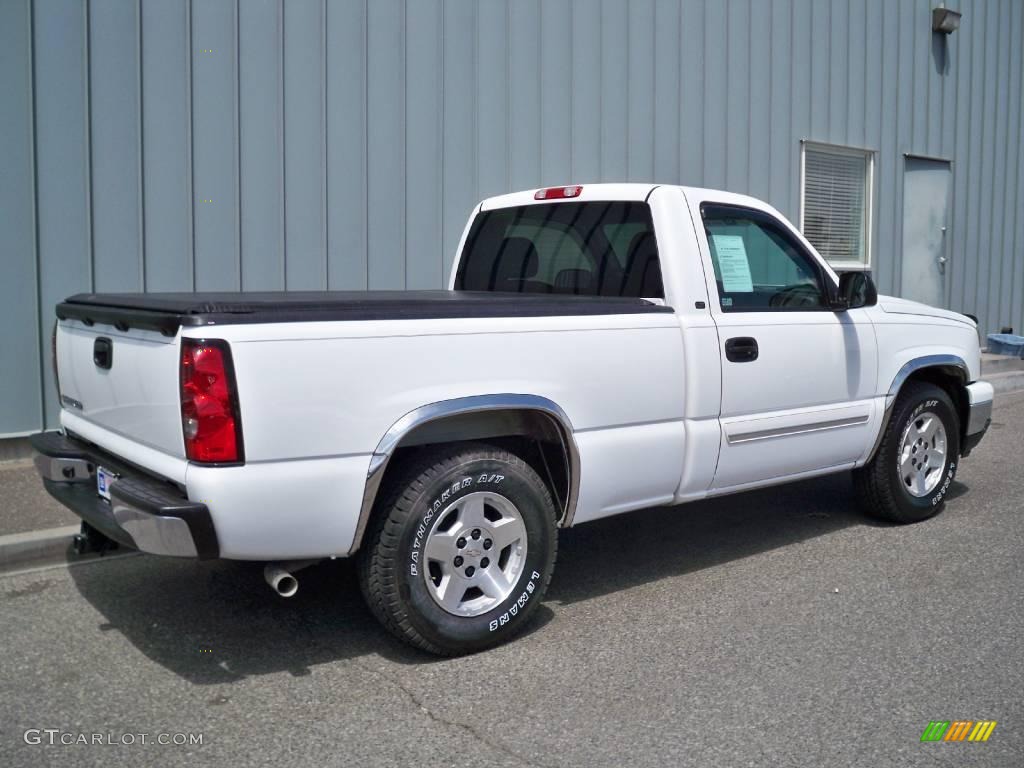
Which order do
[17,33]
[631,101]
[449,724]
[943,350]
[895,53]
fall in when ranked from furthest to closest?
[895,53] < [631,101] < [17,33] < [943,350] < [449,724]

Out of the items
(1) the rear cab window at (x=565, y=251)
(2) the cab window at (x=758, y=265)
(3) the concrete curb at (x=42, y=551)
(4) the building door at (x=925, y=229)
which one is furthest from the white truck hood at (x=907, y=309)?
(4) the building door at (x=925, y=229)

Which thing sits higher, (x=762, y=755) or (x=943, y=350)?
(x=943, y=350)

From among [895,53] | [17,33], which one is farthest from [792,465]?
[895,53]

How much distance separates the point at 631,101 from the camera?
999 centimetres

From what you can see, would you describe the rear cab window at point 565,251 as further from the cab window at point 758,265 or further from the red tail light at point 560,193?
the cab window at point 758,265

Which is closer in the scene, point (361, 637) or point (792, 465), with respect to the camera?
point (361, 637)

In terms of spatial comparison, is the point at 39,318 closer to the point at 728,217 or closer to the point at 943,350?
the point at 728,217

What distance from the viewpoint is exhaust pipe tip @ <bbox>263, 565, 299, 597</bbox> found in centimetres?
381

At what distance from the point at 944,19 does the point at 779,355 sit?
1014 centimetres

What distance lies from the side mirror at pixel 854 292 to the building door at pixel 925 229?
28.0ft

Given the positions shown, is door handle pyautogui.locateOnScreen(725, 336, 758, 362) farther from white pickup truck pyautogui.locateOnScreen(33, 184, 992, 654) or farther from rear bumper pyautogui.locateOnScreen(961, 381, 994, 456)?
rear bumper pyautogui.locateOnScreen(961, 381, 994, 456)

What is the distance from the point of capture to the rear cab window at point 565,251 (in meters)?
5.03

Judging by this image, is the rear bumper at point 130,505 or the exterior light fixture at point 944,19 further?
the exterior light fixture at point 944,19

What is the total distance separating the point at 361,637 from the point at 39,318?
378 cm
